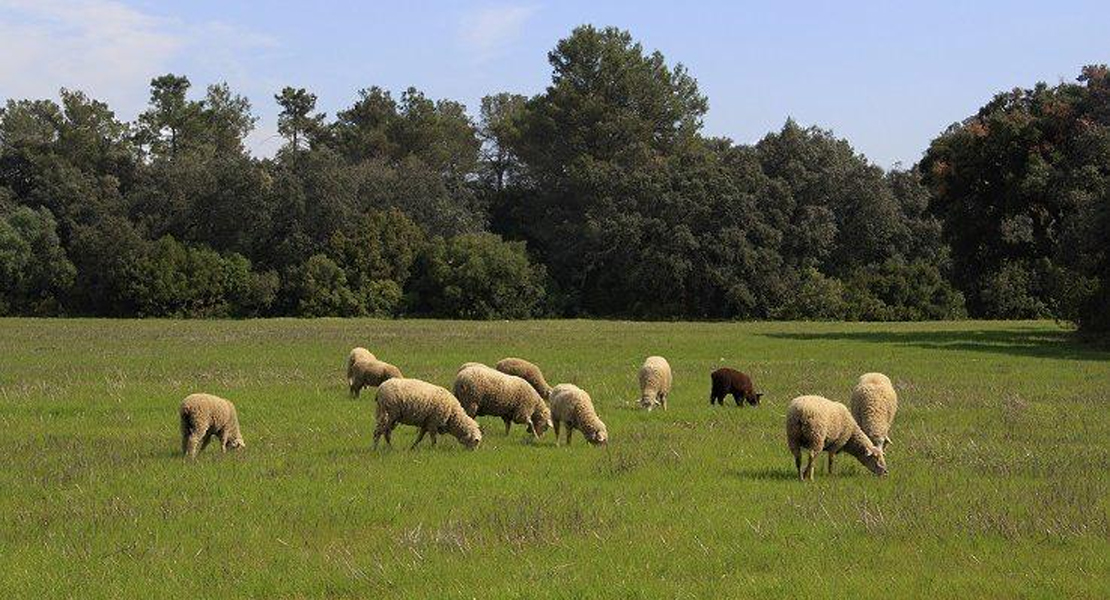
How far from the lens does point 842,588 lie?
9.65m

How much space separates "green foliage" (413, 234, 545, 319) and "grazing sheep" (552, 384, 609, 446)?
61753mm

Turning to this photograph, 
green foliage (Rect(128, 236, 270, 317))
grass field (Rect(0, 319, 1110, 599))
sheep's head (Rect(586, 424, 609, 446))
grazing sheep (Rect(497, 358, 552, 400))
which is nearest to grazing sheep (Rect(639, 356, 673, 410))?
grass field (Rect(0, 319, 1110, 599))

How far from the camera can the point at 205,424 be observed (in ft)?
53.8

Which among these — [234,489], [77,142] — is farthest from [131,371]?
[77,142]

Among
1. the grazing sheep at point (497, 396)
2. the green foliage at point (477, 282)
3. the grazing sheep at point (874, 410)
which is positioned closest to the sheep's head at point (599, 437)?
the grazing sheep at point (497, 396)

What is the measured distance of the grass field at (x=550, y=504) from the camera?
32.6 feet

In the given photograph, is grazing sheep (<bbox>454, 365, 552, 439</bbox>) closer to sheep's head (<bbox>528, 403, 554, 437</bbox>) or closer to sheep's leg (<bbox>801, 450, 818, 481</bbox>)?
sheep's head (<bbox>528, 403, 554, 437</bbox>)

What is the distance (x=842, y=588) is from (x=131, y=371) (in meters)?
25.2

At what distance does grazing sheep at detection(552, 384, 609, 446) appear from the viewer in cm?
1802

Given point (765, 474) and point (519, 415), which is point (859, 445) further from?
point (519, 415)

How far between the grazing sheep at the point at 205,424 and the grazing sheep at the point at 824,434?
7.87m

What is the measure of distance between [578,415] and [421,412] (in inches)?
97.7

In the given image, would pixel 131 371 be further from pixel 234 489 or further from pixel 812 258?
pixel 812 258

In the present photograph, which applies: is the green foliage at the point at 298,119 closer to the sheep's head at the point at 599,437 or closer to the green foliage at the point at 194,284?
the green foliage at the point at 194,284
